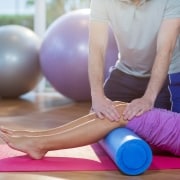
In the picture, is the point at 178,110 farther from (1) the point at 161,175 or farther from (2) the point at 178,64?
(1) the point at 161,175

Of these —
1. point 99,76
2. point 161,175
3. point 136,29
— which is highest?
point 136,29

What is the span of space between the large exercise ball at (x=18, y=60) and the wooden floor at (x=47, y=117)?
0.13 metres

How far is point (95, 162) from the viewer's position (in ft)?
5.13

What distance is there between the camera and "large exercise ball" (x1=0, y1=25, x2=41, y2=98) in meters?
3.29

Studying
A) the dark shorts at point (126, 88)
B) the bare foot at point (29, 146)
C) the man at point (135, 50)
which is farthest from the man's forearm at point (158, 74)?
the bare foot at point (29, 146)

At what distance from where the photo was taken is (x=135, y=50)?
1.77 meters

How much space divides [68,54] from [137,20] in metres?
1.37

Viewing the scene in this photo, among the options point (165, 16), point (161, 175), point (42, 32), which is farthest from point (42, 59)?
point (161, 175)

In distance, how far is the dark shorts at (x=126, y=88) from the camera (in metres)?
1.86

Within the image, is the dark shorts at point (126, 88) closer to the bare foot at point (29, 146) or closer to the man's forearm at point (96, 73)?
the man's forearm at point (96, 73)

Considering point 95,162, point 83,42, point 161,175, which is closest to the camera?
point 161,175

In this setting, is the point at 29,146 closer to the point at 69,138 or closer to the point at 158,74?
the point at 69,138

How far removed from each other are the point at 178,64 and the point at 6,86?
1.90 meters

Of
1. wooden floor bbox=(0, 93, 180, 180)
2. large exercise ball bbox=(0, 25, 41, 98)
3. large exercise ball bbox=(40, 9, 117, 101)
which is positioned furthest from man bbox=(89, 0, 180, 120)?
large exercise ball bbox=(0, 25, 41, 98)
